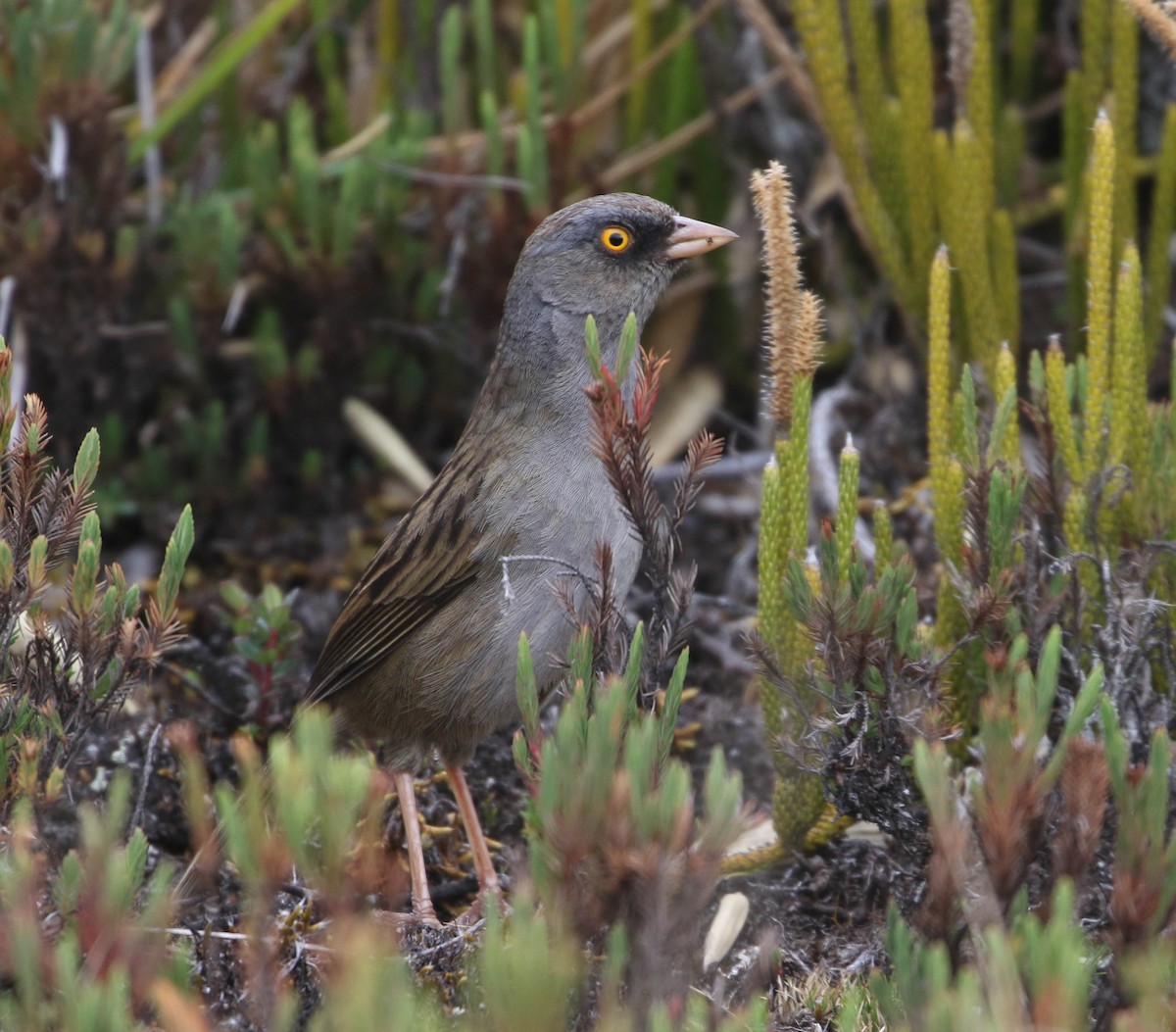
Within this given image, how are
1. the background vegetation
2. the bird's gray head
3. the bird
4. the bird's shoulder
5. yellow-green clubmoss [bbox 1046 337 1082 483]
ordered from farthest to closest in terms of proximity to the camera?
the bird's gray head
the bird's shoulder
the bird
yellow-green clubmoss [bbox 1046 337 1082 483]
the background vegetation

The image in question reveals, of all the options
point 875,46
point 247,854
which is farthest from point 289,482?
point 247,854

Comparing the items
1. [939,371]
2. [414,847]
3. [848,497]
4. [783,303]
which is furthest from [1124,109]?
[414,847]

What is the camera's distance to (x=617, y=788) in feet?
6.24

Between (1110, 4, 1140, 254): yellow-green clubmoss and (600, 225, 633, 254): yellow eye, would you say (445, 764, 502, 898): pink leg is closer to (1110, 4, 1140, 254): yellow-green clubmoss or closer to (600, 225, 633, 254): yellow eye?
(600, 225, 633, 254): yellow eye

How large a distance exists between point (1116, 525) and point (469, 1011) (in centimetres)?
196

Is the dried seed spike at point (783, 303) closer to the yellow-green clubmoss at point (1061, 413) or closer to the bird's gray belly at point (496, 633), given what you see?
the bird's gray belly at point (496, 633)

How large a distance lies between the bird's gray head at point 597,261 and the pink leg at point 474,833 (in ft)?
3.77

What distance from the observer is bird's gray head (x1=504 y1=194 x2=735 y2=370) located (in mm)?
3697

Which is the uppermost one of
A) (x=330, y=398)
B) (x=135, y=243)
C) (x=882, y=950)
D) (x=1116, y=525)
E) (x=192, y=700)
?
(x=135, y=243)

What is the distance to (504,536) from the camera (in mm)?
3422

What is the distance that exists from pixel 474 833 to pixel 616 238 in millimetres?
1565

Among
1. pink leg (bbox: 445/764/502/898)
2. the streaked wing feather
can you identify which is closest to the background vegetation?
pink leg (bbox: 445/764/502/898)

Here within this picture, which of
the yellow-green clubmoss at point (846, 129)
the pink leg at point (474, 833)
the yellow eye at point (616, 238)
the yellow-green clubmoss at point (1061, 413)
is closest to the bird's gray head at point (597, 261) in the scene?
the yellow eye at point (616, 238)

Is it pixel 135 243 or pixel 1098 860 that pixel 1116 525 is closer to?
pixel 1098 860
